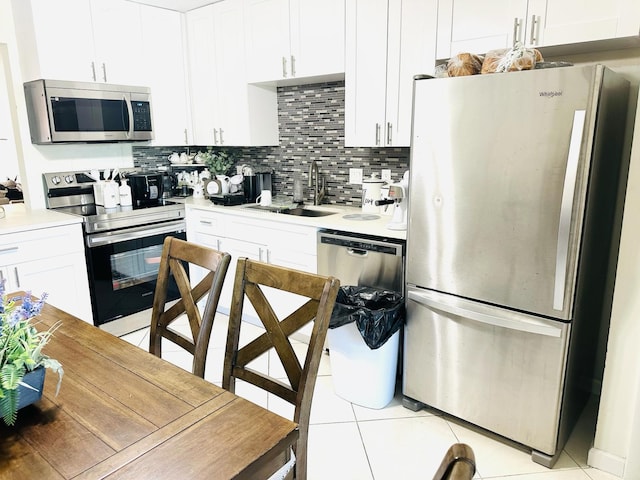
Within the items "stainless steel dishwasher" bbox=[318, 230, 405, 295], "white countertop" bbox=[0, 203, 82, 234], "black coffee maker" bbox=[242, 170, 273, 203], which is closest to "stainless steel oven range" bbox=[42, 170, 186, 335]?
"white countertop" bbox=[0, 203, 82, 234]

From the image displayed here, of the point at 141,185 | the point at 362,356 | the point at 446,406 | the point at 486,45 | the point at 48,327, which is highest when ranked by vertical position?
the point at 486,45

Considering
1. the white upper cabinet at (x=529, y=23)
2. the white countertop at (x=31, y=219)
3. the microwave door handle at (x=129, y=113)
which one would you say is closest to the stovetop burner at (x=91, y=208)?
the white countertop at (x=31, y=219)

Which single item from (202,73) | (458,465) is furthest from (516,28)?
(202,73)

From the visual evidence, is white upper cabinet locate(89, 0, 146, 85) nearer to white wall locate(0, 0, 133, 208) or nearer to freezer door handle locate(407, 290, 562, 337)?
white wall locate(0, 0, 133, 208)

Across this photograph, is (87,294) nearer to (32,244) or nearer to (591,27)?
(32,244)

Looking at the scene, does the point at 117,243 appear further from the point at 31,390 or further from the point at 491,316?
the point at 491,316

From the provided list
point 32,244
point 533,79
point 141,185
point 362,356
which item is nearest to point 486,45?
point 533,79

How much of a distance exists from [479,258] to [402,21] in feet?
4.84

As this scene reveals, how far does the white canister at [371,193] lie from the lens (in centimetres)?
301

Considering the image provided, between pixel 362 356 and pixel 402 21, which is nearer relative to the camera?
pixel 362 356

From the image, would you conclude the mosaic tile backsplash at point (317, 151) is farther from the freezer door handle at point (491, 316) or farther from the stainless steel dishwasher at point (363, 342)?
the freezer door handle at point (491, 316)

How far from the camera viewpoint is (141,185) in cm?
355

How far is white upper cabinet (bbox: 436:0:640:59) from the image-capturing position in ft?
6.31

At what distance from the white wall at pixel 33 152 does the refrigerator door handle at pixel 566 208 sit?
3356 millimetres
